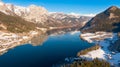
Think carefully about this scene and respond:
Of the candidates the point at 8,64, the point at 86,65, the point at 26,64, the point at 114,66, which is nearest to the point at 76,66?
the point at 86,65

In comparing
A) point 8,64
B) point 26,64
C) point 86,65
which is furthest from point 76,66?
point 8,64

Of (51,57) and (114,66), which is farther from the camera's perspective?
(51,57)

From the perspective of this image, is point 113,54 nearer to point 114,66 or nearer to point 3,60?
point 114,66

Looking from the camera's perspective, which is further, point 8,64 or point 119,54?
point 119,54

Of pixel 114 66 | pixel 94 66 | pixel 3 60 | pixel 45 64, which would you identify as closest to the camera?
pixel 94 66

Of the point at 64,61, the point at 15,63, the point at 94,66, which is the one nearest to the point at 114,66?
the point at 94,66

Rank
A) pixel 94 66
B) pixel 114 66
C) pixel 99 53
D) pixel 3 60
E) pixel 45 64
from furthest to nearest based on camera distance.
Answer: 1. pixel 99 53
2. pixel 3 60
3. pixel 45 64
4. pixel 114 66
5. pixel 94 66

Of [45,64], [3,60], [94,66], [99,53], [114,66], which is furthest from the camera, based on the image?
[99,53]

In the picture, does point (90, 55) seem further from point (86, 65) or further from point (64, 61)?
point (86, 65)

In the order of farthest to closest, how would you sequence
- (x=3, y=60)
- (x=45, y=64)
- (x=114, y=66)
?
(x=3, y=60) < (x=45, y=64) < (x=114, y=66)
